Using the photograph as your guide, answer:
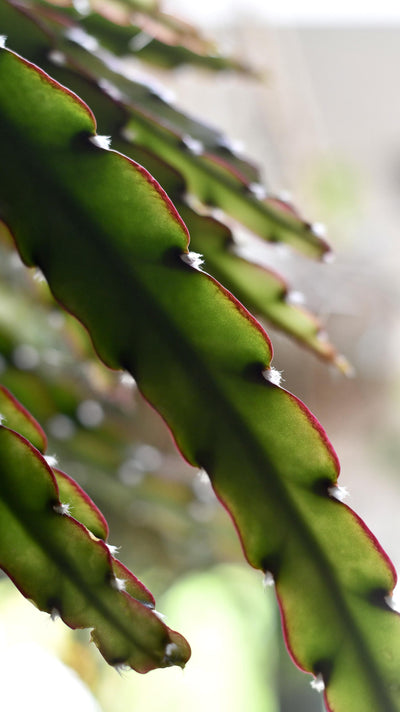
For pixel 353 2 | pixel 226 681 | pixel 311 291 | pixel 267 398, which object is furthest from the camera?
pixel 353 2

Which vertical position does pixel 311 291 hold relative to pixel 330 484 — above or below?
below

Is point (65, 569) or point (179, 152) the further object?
point (179, 152)

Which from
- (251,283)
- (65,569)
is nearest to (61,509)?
(65,569)

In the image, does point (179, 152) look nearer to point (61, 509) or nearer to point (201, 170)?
point (201, 170)

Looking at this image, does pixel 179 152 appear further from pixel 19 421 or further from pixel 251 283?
pixel 19 421

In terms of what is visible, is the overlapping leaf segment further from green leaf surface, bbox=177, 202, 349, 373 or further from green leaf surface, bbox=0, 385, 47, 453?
green leaf surface, bbox=0, 385, 47, 453

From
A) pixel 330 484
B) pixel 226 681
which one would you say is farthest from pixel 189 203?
pixel 226 681

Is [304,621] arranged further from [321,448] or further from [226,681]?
[226,681]
